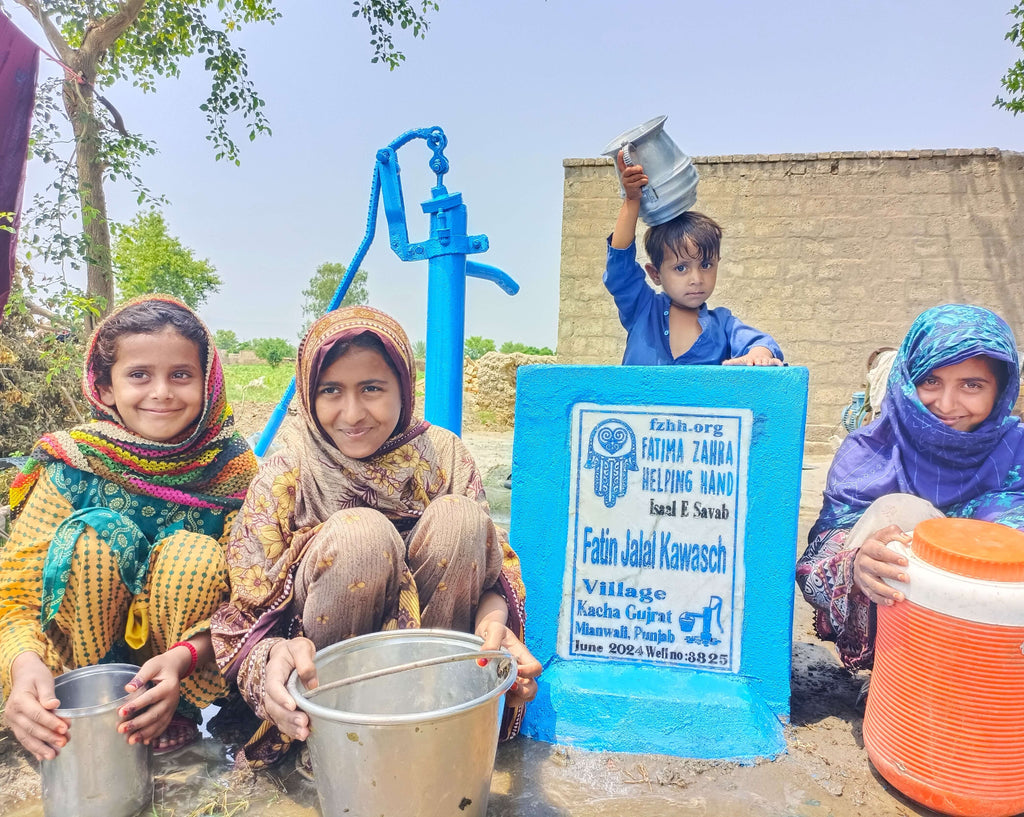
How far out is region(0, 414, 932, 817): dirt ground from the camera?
1.62 meters

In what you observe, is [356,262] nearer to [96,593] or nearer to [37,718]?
[96,593]

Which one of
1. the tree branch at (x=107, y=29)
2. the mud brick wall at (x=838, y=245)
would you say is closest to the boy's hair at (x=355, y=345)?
the tree branch at (x=107, y=29)


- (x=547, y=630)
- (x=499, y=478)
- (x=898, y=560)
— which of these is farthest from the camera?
(x=499, y=478)

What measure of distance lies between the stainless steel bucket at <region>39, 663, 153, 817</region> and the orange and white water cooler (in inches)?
68.3

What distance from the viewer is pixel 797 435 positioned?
6.29 ft

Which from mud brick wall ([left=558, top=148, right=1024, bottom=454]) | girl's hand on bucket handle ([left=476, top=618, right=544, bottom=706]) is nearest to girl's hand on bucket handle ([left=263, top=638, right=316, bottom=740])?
girl's hand on bucket handle ([left=476, top=618, right=544, bottom=706])

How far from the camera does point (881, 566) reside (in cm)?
165

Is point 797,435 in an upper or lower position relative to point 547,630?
upper

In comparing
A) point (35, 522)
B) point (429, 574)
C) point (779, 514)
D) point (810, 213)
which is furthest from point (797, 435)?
point (810, 213)

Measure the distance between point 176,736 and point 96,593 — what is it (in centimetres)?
45

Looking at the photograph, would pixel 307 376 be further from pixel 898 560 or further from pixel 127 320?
pixel 898 560

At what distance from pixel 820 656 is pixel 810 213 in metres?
6.12

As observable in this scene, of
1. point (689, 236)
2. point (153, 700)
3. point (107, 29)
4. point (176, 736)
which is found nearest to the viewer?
point (153, 700)

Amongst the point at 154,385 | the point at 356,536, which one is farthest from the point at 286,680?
the point at 154,385
